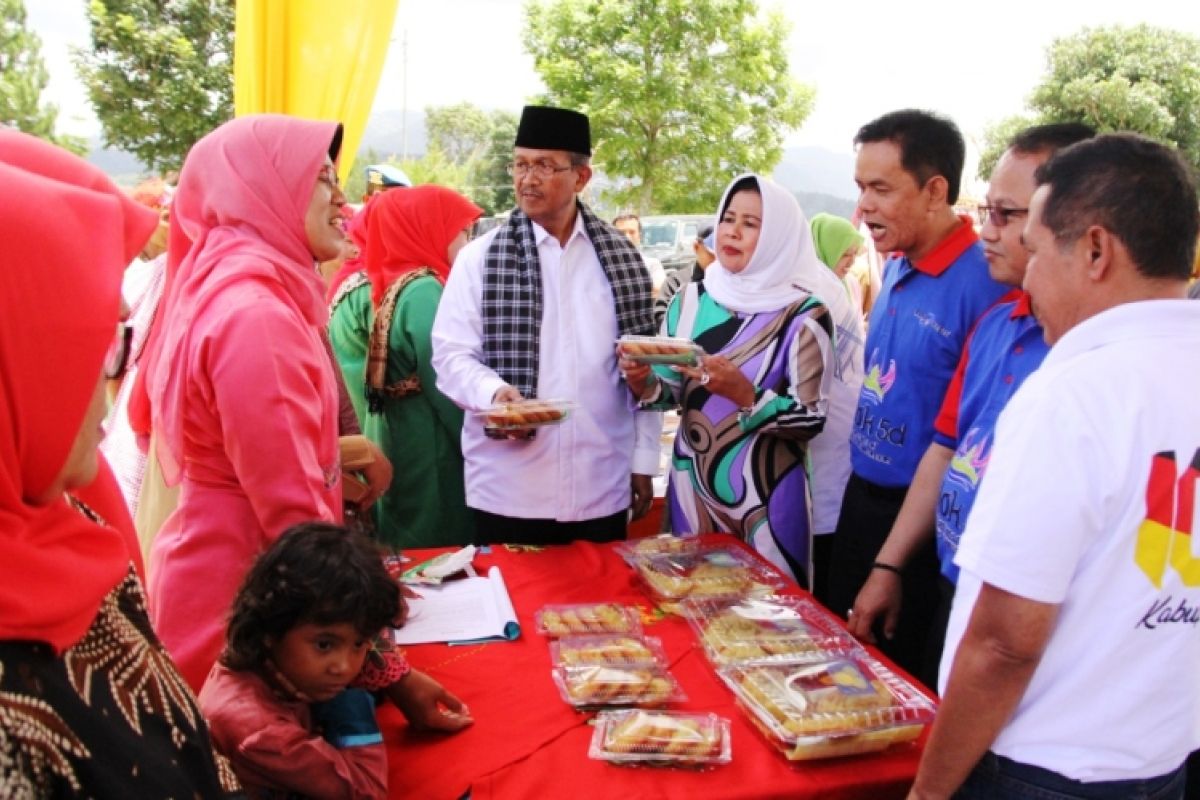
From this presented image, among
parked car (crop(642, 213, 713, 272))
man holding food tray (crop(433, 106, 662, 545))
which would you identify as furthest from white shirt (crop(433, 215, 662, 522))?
parked car (crop(642, 213, 713, 272))

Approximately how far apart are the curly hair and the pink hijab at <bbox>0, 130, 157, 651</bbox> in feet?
1.35

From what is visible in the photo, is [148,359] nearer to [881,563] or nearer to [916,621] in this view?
[881,563]

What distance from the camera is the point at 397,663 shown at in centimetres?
145

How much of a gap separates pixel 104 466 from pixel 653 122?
1963cm

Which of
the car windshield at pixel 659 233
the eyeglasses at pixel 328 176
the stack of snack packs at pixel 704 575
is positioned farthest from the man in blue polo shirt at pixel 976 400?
the car windshield at pixel 659 233

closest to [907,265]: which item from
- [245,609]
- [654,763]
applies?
[654,763]

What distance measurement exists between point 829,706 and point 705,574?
62 cm

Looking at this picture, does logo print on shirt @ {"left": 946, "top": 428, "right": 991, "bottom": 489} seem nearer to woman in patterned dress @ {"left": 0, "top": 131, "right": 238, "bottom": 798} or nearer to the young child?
the young child

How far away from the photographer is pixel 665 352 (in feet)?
7.41

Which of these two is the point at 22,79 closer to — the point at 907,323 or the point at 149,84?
the point at 149,84

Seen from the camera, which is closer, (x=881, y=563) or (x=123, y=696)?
(x=123, y=696)

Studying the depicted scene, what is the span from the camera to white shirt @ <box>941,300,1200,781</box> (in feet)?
3.66

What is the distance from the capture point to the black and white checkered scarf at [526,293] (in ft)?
8.65

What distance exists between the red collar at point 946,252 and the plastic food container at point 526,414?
1065 millimetres
